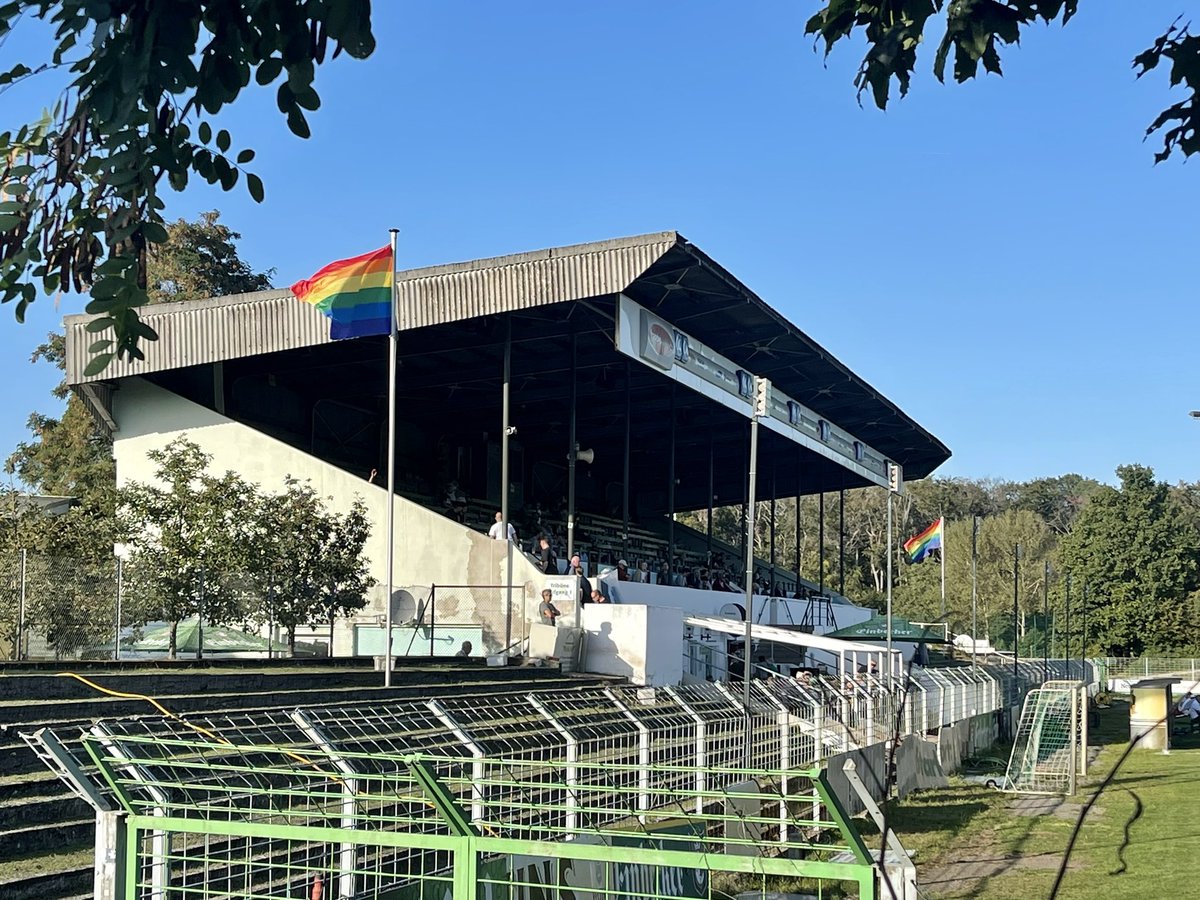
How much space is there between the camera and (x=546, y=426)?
146 feet

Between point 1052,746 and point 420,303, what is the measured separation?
1674 centimetres

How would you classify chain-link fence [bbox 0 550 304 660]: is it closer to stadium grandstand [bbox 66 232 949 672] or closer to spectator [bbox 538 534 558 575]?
stadium grandstand [bbox 66 232 949 672]

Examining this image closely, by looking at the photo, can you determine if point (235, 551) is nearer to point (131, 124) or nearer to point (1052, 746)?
point (1052, 746)

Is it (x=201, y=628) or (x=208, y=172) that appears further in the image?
(x=201, y=628)

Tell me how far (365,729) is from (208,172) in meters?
6.82

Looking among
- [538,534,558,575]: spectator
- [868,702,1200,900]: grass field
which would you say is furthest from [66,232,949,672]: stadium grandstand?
[868,702,1200,900]: grass field

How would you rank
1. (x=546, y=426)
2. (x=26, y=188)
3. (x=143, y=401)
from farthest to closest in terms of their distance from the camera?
(x=546, y=426), (x=143, y=401), (x=26, y=188)

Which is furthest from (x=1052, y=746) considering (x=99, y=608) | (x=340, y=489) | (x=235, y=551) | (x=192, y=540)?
(x=99, y=608)

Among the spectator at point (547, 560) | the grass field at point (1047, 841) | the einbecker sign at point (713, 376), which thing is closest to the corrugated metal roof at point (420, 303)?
the einbecker sign at point (713, 376)

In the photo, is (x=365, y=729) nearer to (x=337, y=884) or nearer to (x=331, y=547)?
(x=337, y=884)

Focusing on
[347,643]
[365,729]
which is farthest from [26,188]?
[347,643]

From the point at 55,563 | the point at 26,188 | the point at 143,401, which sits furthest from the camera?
the point at 143,401

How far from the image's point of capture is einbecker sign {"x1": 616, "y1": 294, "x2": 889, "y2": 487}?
1139 inches

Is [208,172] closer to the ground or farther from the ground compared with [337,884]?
farther from the ground
